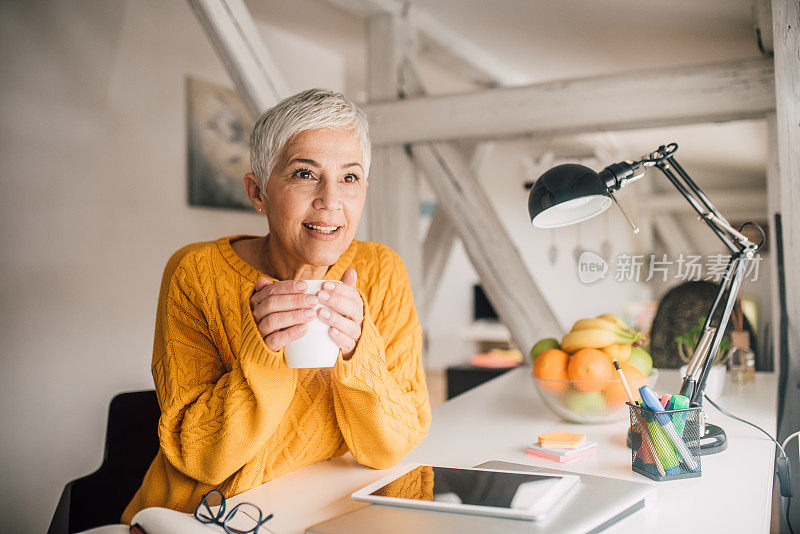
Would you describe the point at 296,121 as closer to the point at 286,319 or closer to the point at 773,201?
the point at 286,319

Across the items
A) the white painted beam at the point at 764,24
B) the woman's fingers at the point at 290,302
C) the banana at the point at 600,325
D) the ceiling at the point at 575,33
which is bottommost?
the banana at the point at 600,325

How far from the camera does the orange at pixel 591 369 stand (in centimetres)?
134

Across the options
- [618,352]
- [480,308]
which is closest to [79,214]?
[618,352]

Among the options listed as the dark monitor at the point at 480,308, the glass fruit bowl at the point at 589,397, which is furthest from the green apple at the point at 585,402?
the dark monitor at the point at 480,308

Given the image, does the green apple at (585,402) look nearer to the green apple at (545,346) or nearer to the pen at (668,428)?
the green apple at (545,346)

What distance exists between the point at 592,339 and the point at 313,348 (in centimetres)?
76

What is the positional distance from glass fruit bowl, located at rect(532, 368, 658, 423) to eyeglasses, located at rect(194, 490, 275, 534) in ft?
2.34

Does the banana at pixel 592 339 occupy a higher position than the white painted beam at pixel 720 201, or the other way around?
the white painted beam at pixel 720 201

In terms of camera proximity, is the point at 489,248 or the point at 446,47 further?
the point at 446,47

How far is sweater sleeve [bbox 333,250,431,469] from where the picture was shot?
1003 mm

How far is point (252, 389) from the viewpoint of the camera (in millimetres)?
988

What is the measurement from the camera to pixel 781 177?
1692 mm

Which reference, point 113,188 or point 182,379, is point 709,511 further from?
point 113,188

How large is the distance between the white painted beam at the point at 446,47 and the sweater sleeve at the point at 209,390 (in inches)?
64.8
